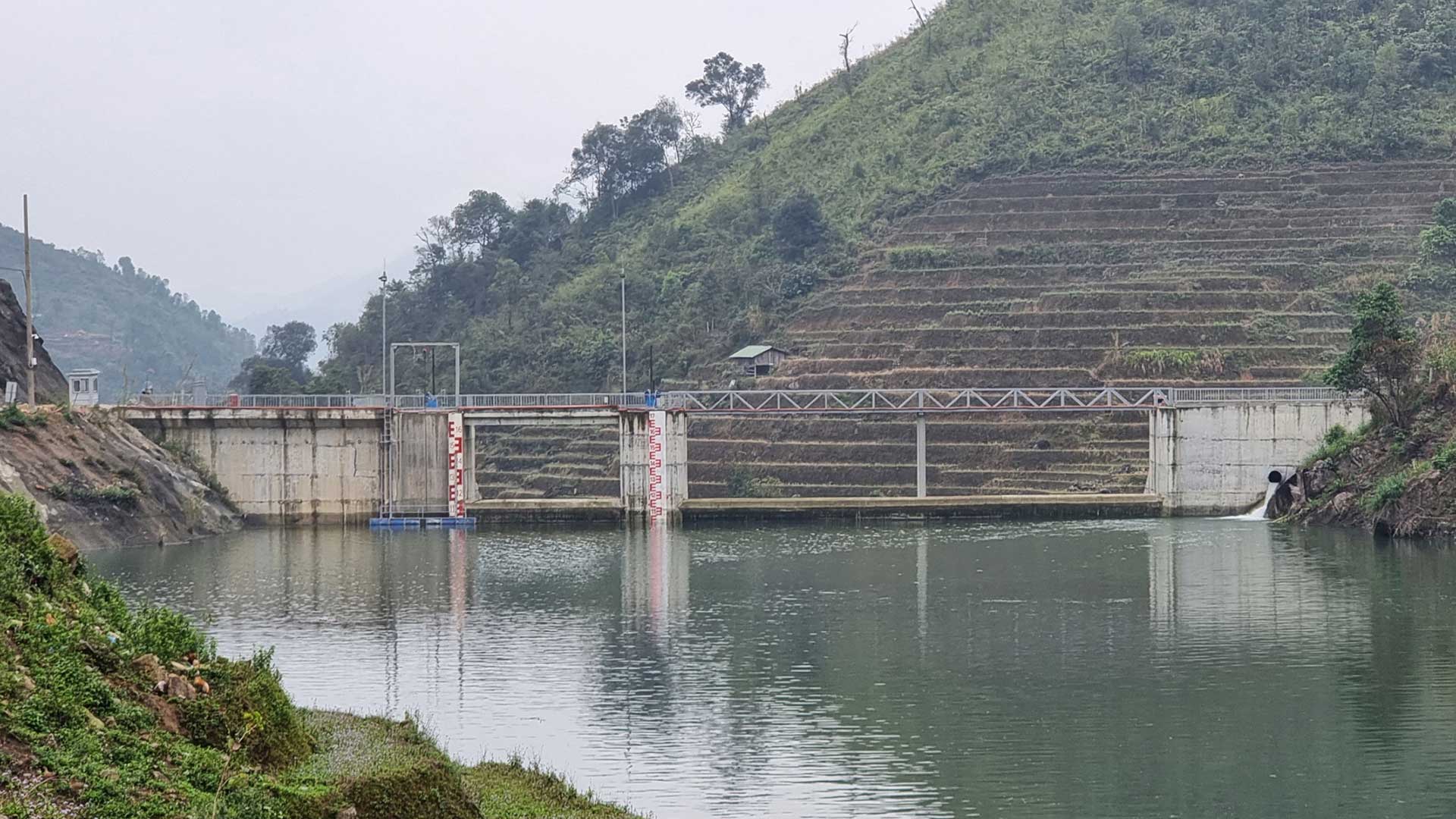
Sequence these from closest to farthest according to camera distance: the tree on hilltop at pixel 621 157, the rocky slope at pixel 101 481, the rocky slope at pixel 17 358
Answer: the rocky slope at pixel 101 481 → the rocky slope at pixel 17 358 → the tree on hilltop at pixel 621 157

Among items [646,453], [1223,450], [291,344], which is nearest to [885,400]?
[646,453]

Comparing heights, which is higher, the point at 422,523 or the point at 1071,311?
the point at 1071,311

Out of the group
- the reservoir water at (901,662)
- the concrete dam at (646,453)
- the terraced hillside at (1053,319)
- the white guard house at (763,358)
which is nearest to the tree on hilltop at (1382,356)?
the concrete dam at (646,453)

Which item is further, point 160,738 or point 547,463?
point 547,463

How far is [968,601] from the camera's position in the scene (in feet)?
145

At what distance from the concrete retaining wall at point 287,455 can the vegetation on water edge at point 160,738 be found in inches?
1822

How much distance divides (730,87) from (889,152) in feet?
99.7

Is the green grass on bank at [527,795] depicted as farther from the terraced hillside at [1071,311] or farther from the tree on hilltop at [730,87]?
the tree on hilltop at [730,87]

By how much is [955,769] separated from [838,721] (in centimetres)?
391

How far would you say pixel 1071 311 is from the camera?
8006 cm

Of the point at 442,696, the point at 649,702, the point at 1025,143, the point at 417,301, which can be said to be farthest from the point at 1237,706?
the point at 417,301

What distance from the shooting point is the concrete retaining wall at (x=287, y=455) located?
7062cm

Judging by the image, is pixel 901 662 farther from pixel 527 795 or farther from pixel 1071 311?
pixel 1071 311

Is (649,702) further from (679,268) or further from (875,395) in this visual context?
(679,268)
